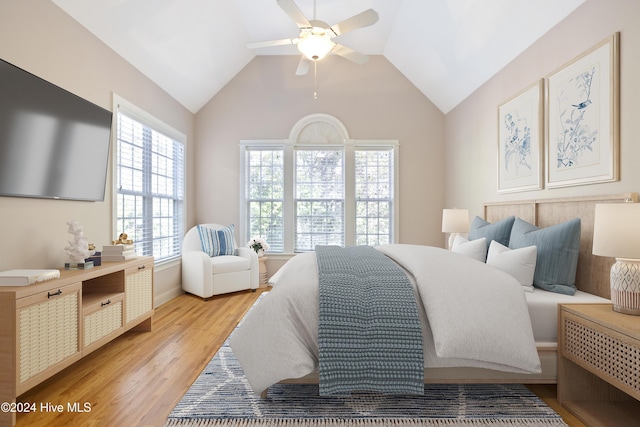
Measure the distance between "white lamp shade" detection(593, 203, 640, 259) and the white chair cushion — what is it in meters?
3.81

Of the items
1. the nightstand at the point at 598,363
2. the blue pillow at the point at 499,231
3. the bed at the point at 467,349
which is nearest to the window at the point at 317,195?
the blue pillow at the point at 499,231

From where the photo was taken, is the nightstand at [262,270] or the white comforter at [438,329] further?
the nightstand at [262,270]

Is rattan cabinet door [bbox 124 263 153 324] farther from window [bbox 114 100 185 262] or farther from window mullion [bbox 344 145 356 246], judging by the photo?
window mullion [bbox 344 145 356 246]

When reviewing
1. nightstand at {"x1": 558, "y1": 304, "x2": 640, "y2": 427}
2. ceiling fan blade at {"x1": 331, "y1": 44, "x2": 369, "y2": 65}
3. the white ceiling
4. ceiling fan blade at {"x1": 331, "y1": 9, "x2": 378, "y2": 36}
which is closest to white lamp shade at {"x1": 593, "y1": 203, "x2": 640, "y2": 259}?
nightstand at {"x1": 558, "y1": 304, "x2": 640, "y2": 427}

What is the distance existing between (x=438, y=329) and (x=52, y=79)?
3.17 m

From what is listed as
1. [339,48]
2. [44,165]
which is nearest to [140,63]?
[44,165]

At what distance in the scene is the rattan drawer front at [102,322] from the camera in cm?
236

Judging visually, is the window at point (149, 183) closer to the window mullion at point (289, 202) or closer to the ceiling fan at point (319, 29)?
the window mullion at point (289, 202)

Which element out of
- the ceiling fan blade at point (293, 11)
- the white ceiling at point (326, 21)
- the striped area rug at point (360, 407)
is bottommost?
the striped area rug at point (360, 407)

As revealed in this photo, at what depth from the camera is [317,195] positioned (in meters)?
5.49

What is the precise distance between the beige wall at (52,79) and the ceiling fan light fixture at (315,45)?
1845 millimetres

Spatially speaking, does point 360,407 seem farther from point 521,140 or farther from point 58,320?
point 521,140

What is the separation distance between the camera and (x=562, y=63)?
2766 millimetres

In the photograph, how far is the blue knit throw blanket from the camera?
71.0 inches
